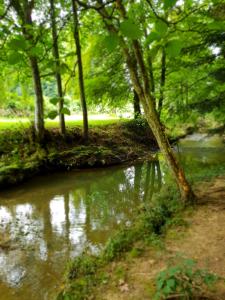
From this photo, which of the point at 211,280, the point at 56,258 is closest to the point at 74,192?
the point at 56,258

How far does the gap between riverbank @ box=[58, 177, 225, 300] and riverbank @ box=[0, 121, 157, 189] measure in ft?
19.7

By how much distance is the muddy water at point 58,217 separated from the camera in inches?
179

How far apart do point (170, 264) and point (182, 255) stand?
0.31 m

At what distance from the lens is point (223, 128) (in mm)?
8875

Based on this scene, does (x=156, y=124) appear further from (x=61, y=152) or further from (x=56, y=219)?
(x=61, y=152)

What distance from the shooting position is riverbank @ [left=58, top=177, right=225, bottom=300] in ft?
10.4

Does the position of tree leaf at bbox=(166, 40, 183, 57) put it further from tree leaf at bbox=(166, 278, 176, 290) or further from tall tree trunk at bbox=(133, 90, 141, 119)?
tall tree trunk at bbox=(133, 90, 141, 119)

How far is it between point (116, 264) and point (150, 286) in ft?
2.36

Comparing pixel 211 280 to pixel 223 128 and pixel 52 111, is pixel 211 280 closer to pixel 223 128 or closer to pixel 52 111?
pixel 52 111

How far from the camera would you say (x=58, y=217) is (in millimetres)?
7082

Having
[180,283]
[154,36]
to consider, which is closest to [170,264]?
[180,283]

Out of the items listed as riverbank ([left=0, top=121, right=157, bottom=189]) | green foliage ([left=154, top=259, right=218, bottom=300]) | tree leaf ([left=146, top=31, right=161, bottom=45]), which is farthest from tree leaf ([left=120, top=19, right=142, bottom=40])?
riverbank ([left=0, top=121, right=157, bottom=189])

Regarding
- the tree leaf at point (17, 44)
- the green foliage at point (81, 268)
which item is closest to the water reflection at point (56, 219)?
the green foliage at point (81, 268)

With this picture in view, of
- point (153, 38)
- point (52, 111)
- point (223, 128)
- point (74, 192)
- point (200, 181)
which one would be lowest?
point (74, 192)
